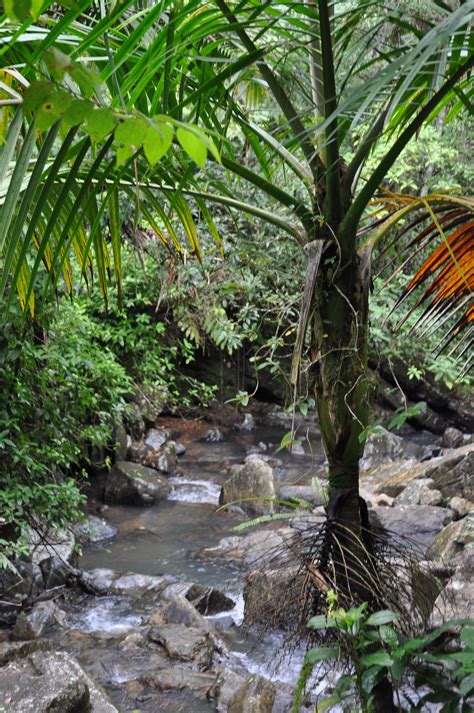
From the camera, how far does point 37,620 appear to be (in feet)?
14.9

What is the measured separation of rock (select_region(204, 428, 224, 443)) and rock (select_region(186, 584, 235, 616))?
5.67 m

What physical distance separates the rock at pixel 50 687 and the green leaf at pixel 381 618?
198 cm

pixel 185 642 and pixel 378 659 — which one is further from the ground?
pixel 378 659

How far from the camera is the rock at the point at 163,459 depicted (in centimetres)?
895

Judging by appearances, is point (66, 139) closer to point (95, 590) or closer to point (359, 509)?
point (359, 509)

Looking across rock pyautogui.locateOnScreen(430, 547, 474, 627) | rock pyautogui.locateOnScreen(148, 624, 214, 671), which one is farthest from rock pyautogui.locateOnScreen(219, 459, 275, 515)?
rock pyautogui.locateOnScreen(430, 547, 474, 627)

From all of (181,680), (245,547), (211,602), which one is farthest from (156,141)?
(245,547)

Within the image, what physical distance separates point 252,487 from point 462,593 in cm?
388

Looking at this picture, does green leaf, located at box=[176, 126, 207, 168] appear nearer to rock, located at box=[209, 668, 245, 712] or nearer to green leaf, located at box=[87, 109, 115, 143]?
green leaf, located at box=[87, 109, 115, 143]

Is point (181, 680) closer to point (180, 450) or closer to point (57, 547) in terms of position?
point (57, 547)

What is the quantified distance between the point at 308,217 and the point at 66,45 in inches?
31.5

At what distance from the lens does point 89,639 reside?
454 centimetres

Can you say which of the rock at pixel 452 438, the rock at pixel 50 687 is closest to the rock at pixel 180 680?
the rock at pixel 50 687

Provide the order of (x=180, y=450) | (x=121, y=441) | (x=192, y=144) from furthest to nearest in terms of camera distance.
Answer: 1. (x=180, y=450)
2. (x=121, y=441)
3. (x=192, y=144)
